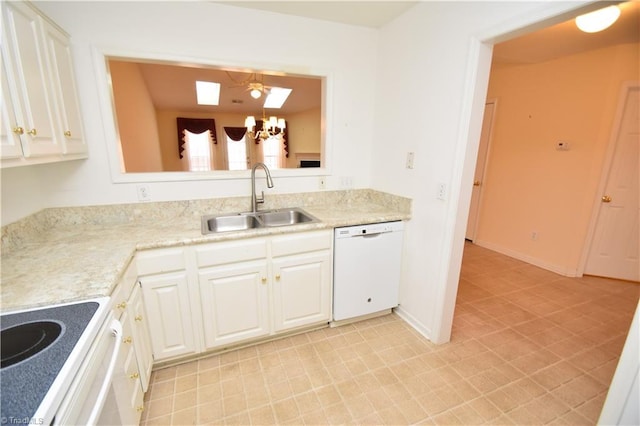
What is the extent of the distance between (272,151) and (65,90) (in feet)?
22.0

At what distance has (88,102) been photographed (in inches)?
70.4

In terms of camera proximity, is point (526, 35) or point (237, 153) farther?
point (237, 153)

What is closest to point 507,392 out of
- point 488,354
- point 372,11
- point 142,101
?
point 488,354

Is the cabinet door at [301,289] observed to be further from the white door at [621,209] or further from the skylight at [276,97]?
the skylight at [276,97]

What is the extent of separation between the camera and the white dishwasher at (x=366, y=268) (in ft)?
6.76

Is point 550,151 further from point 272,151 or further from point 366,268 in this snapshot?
point 272,151

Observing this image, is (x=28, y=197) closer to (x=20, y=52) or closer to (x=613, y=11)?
(x=20, y=52)

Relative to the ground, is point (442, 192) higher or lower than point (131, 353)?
higher

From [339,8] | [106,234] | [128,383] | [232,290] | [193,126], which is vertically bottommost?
[128,383]

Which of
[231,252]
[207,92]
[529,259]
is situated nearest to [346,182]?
[231,252]

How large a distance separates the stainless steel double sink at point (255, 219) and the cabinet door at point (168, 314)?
0.50 m

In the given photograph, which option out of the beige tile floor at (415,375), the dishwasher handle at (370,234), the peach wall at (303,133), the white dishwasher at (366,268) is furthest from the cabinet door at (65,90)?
the peach wall at (303,133)

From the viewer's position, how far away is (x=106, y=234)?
1709mm

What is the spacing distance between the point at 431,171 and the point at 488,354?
4.29 feet
